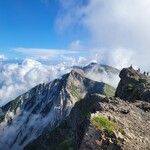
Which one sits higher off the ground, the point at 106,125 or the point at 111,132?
the point at 106,125

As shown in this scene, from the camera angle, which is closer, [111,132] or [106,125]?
[111,132]

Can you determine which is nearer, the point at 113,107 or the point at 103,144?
the point at 103,144

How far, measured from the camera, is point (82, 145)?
92.4 ft

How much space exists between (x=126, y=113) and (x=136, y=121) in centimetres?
215

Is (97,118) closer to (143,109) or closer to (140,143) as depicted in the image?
(140,143)

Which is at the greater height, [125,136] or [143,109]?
[143,109]

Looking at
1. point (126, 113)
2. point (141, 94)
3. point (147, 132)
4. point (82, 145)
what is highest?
point (141, 94)

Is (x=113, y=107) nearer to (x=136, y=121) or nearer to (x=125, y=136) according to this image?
(x=136, y=121)

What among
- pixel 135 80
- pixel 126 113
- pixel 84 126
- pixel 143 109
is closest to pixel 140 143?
pixel 84 126

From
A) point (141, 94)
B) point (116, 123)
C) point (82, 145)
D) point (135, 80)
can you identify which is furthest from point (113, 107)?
point (135, 80)

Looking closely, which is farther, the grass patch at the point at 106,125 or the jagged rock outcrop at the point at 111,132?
the grass patch at the point at 106,125

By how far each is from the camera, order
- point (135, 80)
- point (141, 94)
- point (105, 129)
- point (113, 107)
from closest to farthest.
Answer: point (105, 129), point (113, 107), point (141, 94), point (135, 80)

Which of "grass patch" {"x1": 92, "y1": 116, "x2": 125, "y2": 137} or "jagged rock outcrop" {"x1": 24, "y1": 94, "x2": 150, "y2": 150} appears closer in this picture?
"jagged rock outcrop" {"x1": 24, "y1": 94, "x2": 150, "y2": 150}

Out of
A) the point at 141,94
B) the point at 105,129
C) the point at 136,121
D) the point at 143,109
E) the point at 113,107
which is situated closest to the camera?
the point at 105,129
